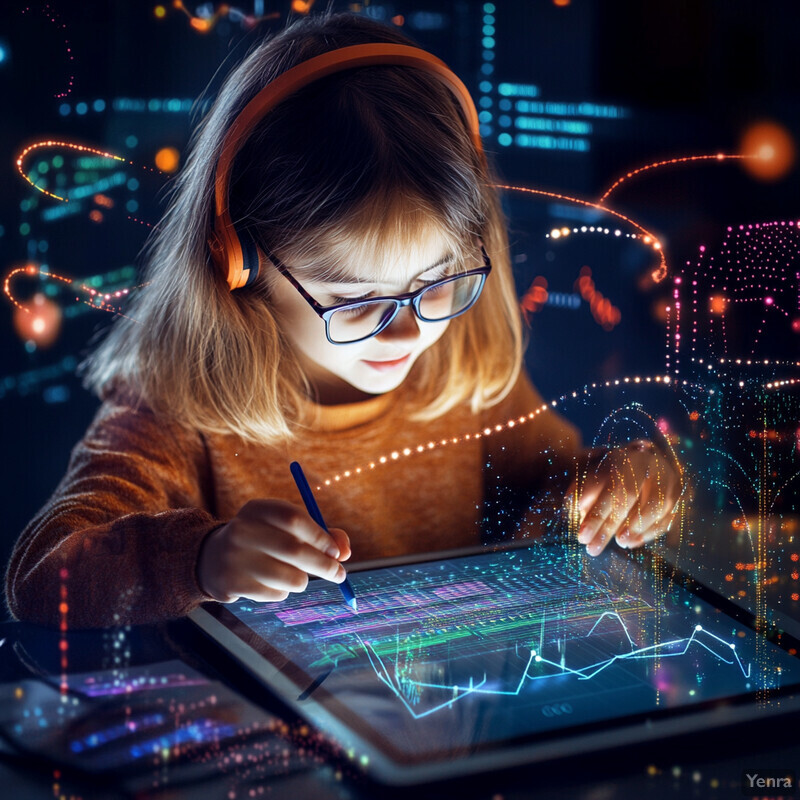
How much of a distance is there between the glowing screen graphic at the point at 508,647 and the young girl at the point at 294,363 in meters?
0.06

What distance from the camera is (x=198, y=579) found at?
65 cm

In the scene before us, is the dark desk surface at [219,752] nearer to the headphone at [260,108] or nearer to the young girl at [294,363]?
the young girl at [294,363]

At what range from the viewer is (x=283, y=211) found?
2.34 ft

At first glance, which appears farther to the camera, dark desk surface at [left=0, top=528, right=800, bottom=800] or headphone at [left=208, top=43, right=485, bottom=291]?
headphone at [left=208, top=43, right=485, bottom=291]

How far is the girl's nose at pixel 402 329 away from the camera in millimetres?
760

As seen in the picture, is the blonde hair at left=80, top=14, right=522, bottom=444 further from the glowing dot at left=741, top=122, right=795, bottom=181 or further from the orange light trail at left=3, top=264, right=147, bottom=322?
the glowing dot at left=741, top=122, right=795, bottom=181

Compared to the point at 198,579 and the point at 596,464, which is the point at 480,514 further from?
the point at 198,579

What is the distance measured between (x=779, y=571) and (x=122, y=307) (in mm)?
643

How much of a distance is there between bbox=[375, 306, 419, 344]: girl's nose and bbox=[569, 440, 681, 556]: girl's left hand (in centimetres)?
21

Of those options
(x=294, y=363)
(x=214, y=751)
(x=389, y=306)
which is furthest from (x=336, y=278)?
(x=214, y=751)

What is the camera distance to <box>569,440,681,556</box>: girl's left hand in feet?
2.51

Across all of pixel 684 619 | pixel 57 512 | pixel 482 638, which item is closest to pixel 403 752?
pixel 482 638

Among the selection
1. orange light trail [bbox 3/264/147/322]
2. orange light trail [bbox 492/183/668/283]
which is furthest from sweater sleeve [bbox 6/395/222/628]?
orange light trail [bbox 492/183/668/283]

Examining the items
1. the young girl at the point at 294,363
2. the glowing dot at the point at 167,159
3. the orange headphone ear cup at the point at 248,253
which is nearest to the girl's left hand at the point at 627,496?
the young girl at the point at 294,363
